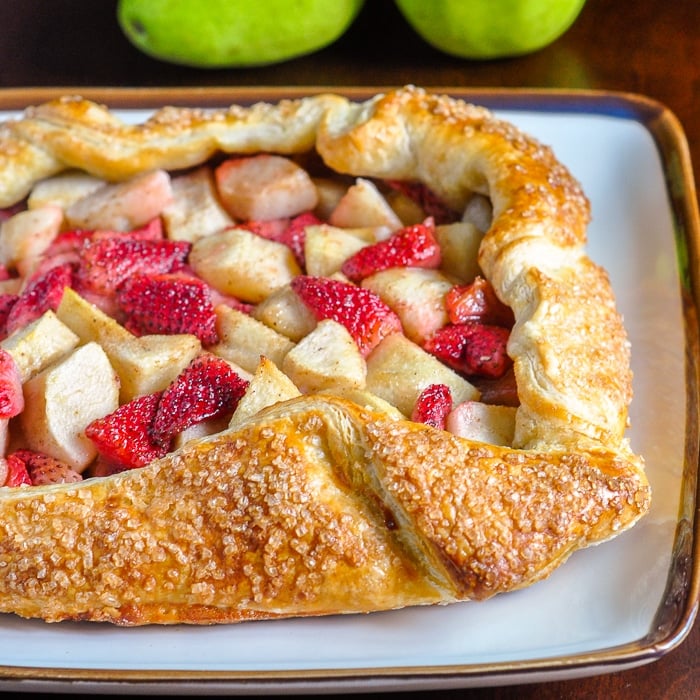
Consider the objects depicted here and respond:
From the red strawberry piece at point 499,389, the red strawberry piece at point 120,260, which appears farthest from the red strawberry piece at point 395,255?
the red strawberry piece at point 120,260

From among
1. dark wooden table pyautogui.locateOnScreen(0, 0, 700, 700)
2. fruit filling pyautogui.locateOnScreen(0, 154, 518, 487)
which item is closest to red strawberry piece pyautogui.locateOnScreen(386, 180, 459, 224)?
fruit filling pyautogui.locateOnScreen(0, 154, 518, 487)

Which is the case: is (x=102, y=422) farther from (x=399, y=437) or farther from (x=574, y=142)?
(x=574, y=142)

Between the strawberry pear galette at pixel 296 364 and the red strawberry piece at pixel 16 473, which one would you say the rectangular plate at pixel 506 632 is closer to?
the strawberry pear galette at pixel 296 364

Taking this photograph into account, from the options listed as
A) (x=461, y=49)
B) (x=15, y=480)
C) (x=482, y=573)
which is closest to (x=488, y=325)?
(x=482, y=573)

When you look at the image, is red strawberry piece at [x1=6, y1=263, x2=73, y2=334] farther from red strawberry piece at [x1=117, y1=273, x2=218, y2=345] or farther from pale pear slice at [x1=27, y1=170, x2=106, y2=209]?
pale pear slice at [x1=27, y1=170, x2=106, y2=209]

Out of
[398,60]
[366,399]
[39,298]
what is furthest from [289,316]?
[398,60]

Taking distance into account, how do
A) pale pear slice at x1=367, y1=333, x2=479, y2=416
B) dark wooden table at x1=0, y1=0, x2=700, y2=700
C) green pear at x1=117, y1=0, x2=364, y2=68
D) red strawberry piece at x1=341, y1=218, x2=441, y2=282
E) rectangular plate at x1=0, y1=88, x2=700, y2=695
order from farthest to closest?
dark wooden table at x1=0, y1=0, x2=700, y2=700 < green pear at x1=117, y1=0, x2=364, y2=68 < red strawberry piece at x1=341, y1=218, x2=441, y2=282 < pale pear slice at x1=367, y1=333, x2=479, y2=416 < rectangular plate at x1=0, y1=88, x2=700, y2=695

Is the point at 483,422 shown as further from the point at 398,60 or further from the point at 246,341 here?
the point at 398,60
